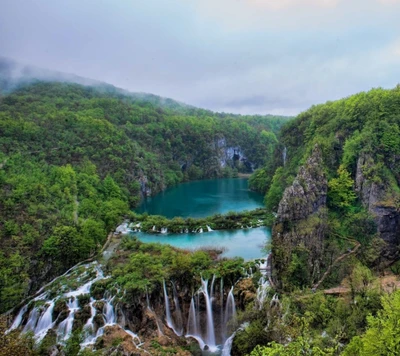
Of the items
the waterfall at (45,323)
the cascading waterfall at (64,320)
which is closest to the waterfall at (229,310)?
the cascading waterfall at (64,320)

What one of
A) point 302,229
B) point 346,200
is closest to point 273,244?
point 302,229

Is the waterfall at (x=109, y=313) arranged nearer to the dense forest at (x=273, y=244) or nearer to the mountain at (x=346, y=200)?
the dense forest at (x=273, y=244)

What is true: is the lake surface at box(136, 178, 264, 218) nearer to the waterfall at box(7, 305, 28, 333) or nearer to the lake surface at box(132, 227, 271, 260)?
the lake surface at box(132, 227, 271, 260)

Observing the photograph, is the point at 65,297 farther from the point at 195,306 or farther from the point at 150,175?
the point at 150,175

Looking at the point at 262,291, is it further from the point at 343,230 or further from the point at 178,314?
the point at 343,230

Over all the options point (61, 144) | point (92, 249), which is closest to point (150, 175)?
point (61, 144)

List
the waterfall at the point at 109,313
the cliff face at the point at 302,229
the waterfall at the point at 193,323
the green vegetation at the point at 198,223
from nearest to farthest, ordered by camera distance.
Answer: the waterfall at the point at 109,313 < the waterfall at the point at 193,323 < the cliff face at the point at 302,229 < the green vegetation at the point at 198,223

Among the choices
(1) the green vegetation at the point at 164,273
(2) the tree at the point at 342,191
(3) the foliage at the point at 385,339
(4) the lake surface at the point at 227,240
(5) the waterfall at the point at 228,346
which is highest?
(2) the tree at the point at 342,191
